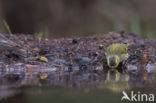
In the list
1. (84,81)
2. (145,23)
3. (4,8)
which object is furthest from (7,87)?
(145,23)

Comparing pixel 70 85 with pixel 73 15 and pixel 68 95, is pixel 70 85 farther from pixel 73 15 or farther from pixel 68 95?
pixel 73 15

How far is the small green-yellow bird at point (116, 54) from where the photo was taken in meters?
5.40

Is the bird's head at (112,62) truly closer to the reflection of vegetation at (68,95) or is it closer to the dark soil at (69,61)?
the dark soil at (69,61)

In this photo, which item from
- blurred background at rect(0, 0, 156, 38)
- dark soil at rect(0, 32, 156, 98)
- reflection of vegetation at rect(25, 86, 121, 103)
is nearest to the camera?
reflection of vegetation at rect(25, 86, 121, 103)

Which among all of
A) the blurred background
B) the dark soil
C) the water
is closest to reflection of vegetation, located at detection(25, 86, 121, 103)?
the water

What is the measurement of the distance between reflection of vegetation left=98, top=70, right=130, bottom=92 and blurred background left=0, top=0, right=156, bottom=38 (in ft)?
20.9

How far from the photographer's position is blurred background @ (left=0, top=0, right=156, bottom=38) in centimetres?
1219

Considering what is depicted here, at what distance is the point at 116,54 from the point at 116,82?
166cm

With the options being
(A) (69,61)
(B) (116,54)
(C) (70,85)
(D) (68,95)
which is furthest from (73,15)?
(D) (68,95)

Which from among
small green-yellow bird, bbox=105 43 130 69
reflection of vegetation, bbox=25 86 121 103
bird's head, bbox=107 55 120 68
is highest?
small green-yellow bird, bbox=105 43 130 69

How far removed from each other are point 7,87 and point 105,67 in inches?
79.9

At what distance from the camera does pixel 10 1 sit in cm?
1210

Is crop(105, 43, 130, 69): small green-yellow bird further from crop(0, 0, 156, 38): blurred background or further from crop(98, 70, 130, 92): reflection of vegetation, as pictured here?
crop(0, 0, 156, 38): blurred background

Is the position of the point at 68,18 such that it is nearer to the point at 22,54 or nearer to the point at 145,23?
the point at 145,23
